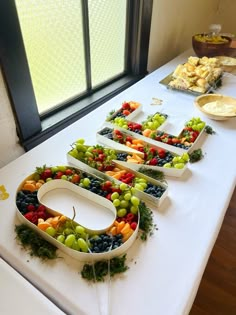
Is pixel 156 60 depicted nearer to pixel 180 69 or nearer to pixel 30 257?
pixel 180 69

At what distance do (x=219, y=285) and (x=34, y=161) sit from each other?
919 mm

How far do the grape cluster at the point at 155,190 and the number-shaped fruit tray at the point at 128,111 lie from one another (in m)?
0.38

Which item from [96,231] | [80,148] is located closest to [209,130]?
[80,148]

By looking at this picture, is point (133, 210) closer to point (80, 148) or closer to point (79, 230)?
point (79, 230)

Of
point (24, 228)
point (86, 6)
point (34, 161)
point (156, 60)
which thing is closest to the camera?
point (24, 228)

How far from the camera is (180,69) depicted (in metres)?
1.30

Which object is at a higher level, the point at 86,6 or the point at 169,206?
the point at 86,6

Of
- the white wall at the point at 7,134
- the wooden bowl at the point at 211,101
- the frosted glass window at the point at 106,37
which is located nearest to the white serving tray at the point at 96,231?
the white wall at the point at 7,134

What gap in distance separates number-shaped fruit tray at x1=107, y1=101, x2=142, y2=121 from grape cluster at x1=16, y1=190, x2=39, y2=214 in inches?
17.3

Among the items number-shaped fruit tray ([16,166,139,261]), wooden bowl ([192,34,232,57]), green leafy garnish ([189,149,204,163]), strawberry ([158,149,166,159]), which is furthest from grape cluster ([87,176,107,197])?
wooden bowl ([192,34,232,57])

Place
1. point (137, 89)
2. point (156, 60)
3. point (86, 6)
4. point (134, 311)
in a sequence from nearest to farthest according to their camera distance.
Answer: point (134, 311) → point (86, 6) → point (137, 89) → point (156, 60)

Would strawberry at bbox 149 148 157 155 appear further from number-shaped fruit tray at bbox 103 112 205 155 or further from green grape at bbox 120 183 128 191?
green grape at bbox 120 183 128 191

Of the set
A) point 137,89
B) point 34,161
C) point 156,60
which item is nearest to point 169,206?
point 34,161

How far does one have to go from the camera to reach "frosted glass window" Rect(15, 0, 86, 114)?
2.74ft
